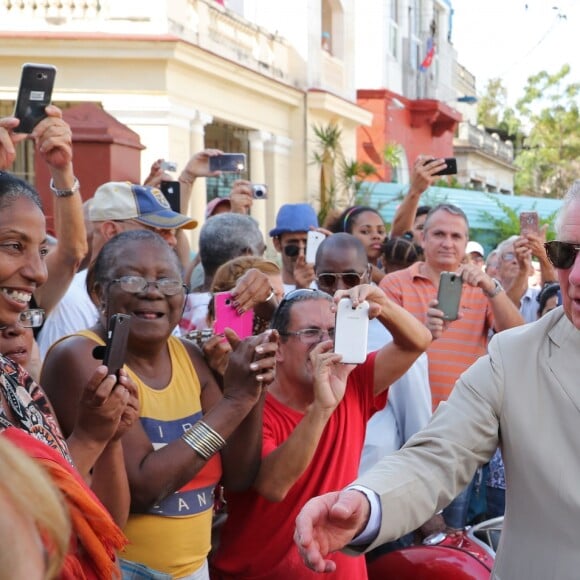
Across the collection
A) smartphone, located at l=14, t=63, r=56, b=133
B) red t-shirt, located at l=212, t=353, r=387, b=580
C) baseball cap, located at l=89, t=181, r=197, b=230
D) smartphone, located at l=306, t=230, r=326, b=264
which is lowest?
red t-shirt, located at l=212, t=353, r=387, b=580

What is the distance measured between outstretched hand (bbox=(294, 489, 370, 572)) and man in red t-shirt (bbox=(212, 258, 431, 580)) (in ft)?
3.60

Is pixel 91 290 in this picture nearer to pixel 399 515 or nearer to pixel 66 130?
pixel 66 130

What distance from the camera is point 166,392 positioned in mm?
3535

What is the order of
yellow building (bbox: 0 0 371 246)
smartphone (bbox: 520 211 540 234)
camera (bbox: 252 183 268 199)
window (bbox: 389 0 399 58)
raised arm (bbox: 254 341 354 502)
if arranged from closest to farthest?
raised arm (bbox: 254 341 354 502)
smartphone (bbox: 520 211 540 234)
camera (bbox: 252 183 268 199)
yellow building (bbox: 0 0 371 246)
window (bbox: 389 0 399 58)

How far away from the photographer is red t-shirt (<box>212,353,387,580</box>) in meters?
3.64

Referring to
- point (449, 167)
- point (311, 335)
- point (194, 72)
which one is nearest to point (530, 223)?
point (449, 167)

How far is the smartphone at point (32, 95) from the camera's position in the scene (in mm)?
4316

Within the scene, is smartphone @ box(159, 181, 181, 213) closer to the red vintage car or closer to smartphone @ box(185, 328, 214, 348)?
smartphone @ box(185, 328, 214, 348)

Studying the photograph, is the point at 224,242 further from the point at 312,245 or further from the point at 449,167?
the point at 449,167

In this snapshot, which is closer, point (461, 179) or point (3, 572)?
point (3, 572)

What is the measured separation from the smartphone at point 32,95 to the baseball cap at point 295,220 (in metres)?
2.45

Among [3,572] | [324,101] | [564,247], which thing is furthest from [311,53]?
[3,572]

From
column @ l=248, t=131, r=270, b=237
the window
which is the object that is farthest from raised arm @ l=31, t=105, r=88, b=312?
the window

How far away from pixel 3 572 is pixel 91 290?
8.94 ft
